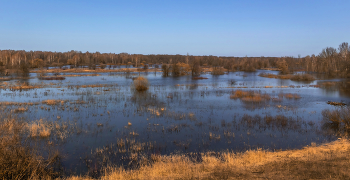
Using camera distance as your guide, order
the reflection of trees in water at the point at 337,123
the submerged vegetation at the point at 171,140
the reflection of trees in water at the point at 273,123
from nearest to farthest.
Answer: the submerged vegetation at the point at 171,140 → the reflection of trees in water at the point at 337,123 → the reflection of trees in water at the point at 273,123

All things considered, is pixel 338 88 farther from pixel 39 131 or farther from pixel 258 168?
pixel 39 131

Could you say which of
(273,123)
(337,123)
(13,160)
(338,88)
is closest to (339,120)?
(337,123)

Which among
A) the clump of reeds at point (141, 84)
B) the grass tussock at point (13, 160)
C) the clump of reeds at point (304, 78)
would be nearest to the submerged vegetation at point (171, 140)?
the grass tussock at point (13, 160)

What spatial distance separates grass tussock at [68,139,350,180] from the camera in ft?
20.5

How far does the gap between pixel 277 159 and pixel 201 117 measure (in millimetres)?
8013

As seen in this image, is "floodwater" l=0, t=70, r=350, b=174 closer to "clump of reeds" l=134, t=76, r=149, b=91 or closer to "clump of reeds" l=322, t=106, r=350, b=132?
"clump of reeds" l=322, t=106, r=350, b=132

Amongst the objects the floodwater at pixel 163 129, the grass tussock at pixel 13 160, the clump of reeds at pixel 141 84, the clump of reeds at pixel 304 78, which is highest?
the clump of reeds at pixel 304 78

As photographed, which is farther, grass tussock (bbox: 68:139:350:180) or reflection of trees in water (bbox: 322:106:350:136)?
reflection of trees in water (bbox: 322:106:350:136)

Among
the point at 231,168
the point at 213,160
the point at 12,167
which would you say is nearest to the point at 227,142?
the point at 213,160

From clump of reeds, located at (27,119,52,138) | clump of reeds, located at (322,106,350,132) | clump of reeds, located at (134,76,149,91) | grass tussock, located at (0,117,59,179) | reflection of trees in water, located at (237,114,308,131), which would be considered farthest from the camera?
clump of reeds, located at (134,76,149,91)

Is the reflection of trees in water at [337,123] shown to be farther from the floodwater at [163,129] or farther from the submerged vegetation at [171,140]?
the floodwater at [163,129]

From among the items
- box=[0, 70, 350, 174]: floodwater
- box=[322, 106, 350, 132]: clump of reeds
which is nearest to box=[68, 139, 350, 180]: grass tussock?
box=[0, 70, 350, 174]: floodwater

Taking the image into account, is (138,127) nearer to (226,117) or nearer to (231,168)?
(226,117)

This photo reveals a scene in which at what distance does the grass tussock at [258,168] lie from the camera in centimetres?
624
